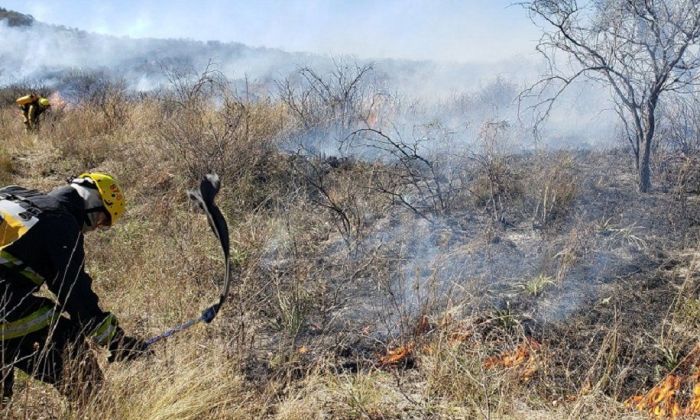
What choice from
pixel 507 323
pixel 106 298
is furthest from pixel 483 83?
pixel 106 298

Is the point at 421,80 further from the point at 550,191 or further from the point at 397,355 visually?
the point at 397,355

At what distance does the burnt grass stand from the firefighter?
40.4 inches

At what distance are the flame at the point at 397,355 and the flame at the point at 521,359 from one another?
0.52 metres

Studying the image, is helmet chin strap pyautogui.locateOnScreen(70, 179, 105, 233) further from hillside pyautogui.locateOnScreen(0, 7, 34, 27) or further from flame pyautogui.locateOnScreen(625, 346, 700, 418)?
hillside pyautogui.locateOnScreen(0, 7, 34, 27)

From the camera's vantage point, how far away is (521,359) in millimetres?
3150

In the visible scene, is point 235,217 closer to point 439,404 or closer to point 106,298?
A: point 106,298

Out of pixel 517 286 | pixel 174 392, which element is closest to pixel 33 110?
pixel 174 392

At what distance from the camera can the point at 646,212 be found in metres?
5.00

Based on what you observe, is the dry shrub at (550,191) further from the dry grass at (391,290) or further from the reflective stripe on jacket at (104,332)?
the reflective stripe on jacket at (104,332)

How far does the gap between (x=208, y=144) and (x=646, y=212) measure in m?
5.55

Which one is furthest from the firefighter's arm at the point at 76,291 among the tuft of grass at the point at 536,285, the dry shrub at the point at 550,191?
the dry shrub at the point at 550,191

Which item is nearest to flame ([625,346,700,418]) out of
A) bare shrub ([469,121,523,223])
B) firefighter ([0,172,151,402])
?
bare shrub ([469,121,523,223])

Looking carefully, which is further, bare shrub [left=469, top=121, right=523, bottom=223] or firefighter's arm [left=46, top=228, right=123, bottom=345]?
bare shrub [left=469, top=121, right=523, bottom=223]

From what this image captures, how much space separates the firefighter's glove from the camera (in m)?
2.51
